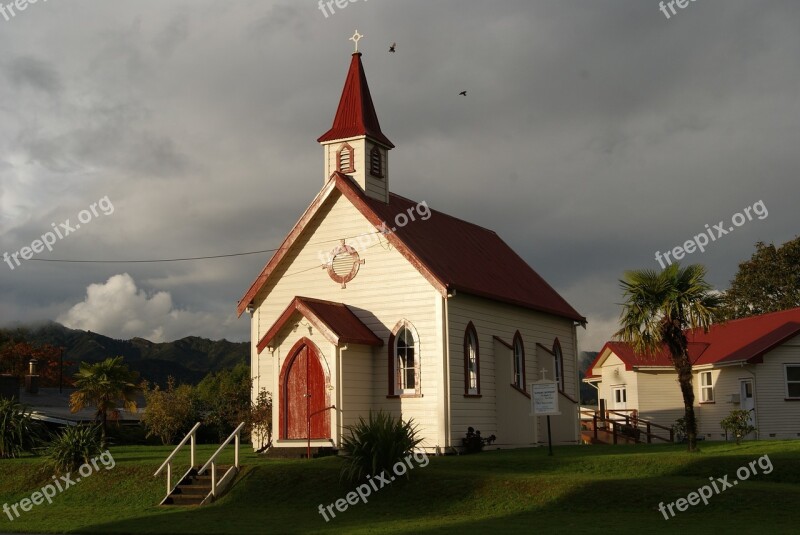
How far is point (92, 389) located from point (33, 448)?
9.88 meters

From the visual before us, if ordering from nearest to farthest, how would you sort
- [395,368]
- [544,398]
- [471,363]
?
[544,398] → [395,368] → [471,363]

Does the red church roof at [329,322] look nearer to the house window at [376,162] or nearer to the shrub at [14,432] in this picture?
the house window at [376,162]

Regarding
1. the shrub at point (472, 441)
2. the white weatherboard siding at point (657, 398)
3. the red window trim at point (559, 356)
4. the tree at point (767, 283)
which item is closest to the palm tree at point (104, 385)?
the red window trim at point (559, 356)

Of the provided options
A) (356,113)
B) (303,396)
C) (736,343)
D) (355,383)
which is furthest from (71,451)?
(736,343)

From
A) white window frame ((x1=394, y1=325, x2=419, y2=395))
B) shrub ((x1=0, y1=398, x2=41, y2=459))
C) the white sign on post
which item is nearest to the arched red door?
white window frame ((x1=394, y1=325, x2=419, y2=395))

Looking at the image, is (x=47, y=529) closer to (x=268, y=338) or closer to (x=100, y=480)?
(x=100, y=480)

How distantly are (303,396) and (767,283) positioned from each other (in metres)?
45.4

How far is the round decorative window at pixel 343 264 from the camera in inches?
1231

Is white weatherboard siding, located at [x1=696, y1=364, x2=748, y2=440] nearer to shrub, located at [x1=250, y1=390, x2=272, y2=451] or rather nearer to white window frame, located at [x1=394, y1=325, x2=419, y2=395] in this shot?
white window frame, located at [x1=394, y1=325, x2=419, y2=395]

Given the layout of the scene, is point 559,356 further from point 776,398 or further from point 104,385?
point 104,385

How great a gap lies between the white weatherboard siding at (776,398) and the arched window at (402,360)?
815 inches

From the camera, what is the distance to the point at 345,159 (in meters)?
33.0

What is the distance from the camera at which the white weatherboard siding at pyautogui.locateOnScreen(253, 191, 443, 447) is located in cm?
2948

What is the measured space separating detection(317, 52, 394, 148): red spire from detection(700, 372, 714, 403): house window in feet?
72.2
